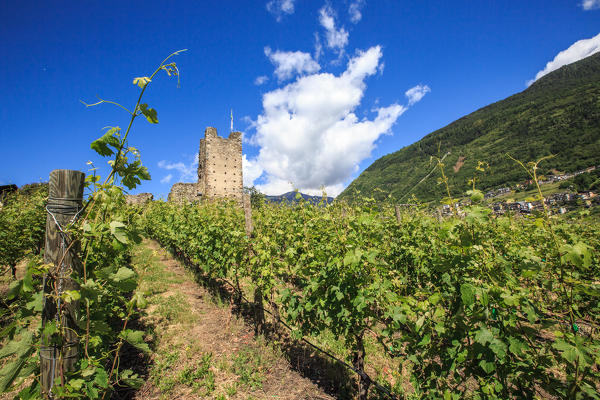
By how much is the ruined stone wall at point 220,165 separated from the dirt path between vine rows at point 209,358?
14047 millimetres

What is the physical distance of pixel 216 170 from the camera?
19.3 meters

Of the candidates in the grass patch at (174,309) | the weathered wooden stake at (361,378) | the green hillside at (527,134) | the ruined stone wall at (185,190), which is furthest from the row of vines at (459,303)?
the green hillside at (527,134)

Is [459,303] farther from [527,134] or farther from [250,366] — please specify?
[527,134]

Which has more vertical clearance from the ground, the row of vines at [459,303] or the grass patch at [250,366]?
the row of vines at [459,303]

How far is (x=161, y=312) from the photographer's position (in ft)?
16.4

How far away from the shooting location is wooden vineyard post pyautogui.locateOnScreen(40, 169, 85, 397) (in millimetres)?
1385

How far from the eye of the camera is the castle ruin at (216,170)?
18.9 metres

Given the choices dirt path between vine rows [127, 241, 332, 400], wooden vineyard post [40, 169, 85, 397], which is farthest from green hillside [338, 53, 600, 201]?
wooden vineyard post [40, 169, 85, 397]

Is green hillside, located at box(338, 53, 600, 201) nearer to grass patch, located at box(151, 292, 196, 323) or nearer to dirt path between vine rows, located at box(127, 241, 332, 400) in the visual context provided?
grass patch, located at box(151, 292, 196, 323)

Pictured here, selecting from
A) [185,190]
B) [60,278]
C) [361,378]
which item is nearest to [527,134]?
[185,190]

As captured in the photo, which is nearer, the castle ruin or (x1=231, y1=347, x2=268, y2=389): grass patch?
(x1=231, y1=347, x2=268, y2=389): grass patch

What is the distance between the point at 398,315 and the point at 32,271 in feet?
7.53

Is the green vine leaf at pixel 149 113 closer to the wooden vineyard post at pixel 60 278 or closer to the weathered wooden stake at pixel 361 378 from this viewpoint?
the wooden vineyard post at pixel 60 278

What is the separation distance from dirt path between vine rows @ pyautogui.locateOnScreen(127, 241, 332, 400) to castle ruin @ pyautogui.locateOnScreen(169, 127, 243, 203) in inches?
553
